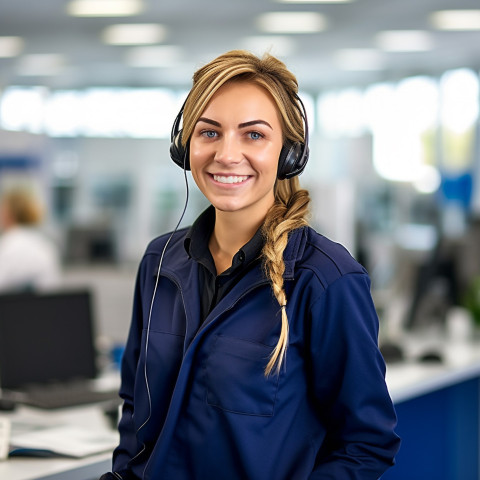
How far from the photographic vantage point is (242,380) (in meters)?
1.38

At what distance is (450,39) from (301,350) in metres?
8.72

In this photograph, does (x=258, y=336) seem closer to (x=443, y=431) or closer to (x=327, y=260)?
(x=327, y=260)

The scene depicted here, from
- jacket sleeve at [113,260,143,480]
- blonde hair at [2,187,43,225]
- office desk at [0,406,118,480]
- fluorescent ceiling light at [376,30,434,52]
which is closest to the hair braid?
jacket sleeve at [113,260,143,480]

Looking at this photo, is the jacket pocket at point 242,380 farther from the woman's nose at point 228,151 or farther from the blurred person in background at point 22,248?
the blurred person in background at point 22,248

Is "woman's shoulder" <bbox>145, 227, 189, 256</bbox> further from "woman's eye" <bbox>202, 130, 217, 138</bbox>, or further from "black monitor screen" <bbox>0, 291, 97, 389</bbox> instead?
"black monitor screen" <bbox>0, 291, 97, 389</bbox>

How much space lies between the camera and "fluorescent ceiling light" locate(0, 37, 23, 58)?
9.54 metres

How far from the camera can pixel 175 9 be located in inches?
308

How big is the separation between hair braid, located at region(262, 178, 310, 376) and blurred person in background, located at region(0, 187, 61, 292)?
309cm

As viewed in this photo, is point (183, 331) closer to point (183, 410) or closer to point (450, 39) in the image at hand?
point (183, 410)

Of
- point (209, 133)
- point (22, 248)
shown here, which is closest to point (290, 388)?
point (209, 133)

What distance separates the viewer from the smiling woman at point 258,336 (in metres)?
1.38

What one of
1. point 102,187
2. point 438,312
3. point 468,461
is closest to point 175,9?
point 102,187

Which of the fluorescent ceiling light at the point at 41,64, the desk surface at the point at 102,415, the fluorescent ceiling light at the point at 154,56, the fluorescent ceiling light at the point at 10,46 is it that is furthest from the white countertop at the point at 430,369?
the fluorescent ceiling light at the point at 41,64

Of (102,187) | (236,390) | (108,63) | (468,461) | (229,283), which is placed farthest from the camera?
(108,63)
